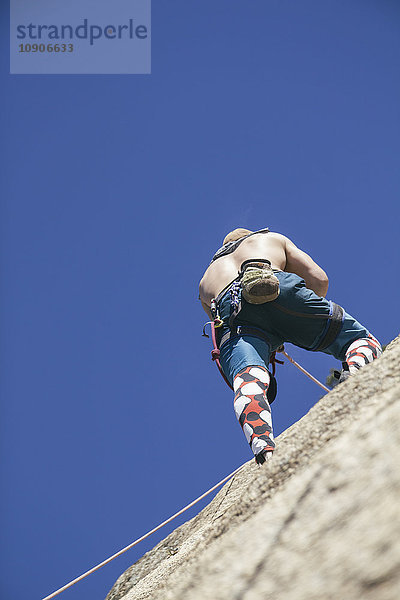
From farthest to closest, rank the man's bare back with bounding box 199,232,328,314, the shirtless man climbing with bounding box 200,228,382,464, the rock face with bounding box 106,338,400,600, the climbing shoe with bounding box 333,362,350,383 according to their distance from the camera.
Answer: the man's bare back with bounding box 199,232,328,314 < the shirtless man climbing with bounding box 200,228,382,464 < the climbing shoe with bounding box 333,362,350,383 < the rock face with bounding box 106,338,400,600

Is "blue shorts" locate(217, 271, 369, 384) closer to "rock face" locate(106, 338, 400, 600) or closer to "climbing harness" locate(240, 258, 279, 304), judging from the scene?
"climbing harness" locate(240, 258, 279, 304)

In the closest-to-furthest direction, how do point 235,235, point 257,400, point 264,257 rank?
point 257,400, point 264,257, point 235,235

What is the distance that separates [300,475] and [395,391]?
247mm

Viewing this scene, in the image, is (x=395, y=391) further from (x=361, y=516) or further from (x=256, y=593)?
(x=256, y=593)

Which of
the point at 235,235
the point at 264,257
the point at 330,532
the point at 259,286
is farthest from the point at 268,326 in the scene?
the point at 330,532

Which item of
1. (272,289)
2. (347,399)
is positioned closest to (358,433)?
(347,399)

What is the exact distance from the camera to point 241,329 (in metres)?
2.55

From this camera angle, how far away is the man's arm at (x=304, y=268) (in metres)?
3.22

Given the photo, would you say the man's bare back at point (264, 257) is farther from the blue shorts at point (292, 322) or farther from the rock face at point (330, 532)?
the rock face at point (330, 532)

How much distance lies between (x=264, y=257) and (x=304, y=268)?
Answer: 0.37m

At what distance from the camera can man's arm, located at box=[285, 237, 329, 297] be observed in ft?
10.6

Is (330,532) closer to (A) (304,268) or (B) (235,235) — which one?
(A) (304,268)

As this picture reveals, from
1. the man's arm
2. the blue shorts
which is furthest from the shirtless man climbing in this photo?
the man's arm

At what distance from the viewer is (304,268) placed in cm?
323
